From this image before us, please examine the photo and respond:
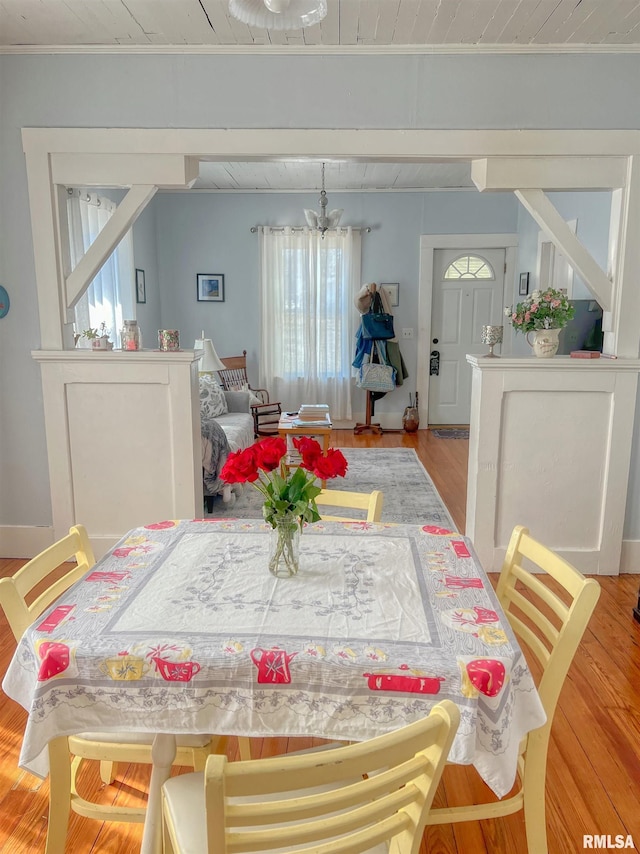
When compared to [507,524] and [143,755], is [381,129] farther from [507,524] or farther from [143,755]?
[143,755]

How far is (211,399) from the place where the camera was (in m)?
5.39

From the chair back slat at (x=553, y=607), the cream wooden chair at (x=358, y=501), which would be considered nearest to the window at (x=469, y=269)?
the cream wooden chair at (x=358, y=501)

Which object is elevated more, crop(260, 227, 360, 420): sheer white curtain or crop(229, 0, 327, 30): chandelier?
crop(229, 0, 327, 30): chandelier

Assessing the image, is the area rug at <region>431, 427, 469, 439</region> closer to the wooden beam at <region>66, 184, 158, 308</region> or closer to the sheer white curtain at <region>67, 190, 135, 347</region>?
the sheer white curtain at <region>67, 190, 135, 347</region>

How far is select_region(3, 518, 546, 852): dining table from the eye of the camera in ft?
3.94

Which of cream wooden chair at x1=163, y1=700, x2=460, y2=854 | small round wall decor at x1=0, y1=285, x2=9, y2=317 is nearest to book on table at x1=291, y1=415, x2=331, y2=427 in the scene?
small round wall decor at x1=0, y1=285, x2=9, y2=317

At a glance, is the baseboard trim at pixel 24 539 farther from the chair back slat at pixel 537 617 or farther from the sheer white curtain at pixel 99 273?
the chair back slat at pixel 537 617

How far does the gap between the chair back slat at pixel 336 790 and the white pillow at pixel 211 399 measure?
446cm

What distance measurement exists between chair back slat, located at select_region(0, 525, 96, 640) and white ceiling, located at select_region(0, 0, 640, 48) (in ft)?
7.48

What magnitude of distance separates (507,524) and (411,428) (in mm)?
3710

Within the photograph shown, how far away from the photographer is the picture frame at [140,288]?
630cm

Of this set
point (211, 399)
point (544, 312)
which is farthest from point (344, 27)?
→ point (211, 399)

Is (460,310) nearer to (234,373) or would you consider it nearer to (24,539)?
(234,373)

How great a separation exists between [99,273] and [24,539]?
269 centimetres
